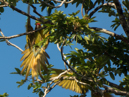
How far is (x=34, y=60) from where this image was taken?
22.7 ft

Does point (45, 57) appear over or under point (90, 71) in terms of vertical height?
over

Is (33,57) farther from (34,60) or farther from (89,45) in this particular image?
(89,45)

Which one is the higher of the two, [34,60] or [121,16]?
[121,16]

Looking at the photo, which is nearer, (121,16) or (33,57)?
(121,16)

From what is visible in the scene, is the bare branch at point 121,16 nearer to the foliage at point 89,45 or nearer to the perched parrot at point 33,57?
the foliage at point 89,45

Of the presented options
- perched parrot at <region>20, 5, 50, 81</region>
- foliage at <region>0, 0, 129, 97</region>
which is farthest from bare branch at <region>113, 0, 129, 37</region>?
perched parrot at <region>20, 5, 50, 81</region>

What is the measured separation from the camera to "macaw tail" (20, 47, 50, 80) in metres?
6.69

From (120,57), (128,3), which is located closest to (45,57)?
(120,57)

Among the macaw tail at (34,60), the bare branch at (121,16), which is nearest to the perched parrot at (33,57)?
the macaw tail at (34,60)

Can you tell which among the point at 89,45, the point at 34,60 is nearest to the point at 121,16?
the point at 89,45

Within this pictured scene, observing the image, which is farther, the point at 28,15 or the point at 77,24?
the point at 28,15

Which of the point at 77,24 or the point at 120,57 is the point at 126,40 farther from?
the point at 77,24

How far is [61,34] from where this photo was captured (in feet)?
18.8

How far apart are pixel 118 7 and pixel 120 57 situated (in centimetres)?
180
